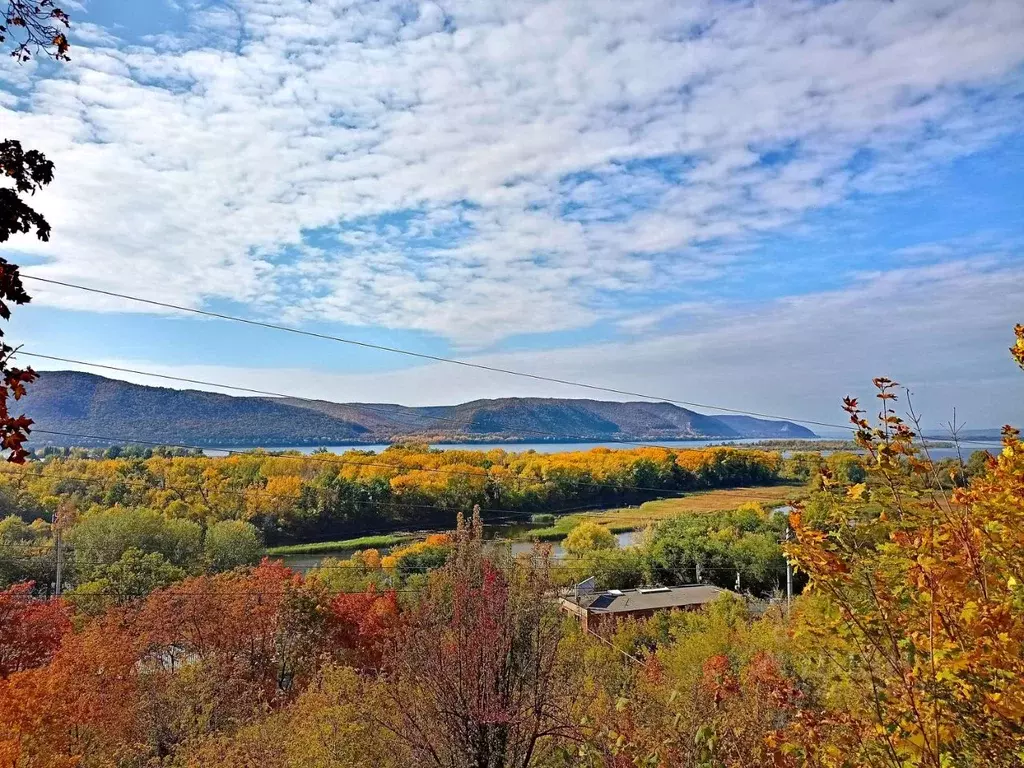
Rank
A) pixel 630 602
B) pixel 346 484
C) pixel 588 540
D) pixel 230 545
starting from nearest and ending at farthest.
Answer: pixel 630 602, pixel 230 545, pixel 588 540, pixel 346 484

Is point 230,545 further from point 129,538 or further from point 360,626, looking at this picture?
point 360,626

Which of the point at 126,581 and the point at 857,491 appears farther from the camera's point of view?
the point at 126,581

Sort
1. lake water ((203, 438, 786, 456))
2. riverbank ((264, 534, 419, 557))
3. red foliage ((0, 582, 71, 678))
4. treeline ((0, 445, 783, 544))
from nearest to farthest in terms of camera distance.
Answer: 1. red foliage ((0, 582, 71, 678))
2. treeline ((0, 445, 783, 544))
3. riverbank ((264, 534, 419, 557))
4. lake water ((203, 438, 786, 456))

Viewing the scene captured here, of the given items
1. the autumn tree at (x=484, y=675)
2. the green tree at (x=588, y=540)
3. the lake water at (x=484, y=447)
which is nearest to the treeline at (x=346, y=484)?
the lake water at (x=484, y=447)

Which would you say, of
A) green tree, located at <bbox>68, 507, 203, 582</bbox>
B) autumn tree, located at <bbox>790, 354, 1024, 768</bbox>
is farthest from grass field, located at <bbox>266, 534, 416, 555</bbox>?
autumn tree, located at <bbox>790, 354, 1024, 768</bbox>

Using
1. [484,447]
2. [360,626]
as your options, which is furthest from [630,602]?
[484,447]

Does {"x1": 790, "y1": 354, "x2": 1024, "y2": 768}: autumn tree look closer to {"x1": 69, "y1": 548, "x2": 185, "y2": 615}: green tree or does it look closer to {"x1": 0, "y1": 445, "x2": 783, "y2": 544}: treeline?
{"x1": 69, "y1": 548, "x2": 185, "y2": 615}: green tree

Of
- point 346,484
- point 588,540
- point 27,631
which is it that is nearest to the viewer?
point 27,631
